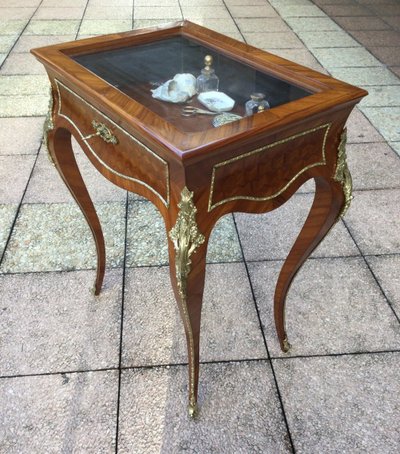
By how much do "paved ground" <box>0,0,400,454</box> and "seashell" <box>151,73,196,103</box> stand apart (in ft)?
2.96

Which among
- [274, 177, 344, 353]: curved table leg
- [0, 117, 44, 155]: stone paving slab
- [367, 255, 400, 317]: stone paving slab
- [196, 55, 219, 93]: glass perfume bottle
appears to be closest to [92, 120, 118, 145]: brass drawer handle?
[196, 55, 219, 93]: glass perfume bottle

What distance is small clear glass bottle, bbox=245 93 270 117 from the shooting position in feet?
3.48

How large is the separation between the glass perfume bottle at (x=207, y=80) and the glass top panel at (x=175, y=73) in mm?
13

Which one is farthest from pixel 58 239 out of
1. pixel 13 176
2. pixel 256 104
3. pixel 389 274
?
pixel 389 274

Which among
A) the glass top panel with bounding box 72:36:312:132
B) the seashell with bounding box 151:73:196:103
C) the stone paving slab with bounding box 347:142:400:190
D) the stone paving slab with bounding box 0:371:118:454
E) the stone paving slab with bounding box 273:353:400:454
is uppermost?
the glass top panel with bounding box 72:36:312:132

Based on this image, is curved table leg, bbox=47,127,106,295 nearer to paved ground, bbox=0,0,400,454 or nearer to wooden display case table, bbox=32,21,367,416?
wooden display case table, bbox=32,21,367,416

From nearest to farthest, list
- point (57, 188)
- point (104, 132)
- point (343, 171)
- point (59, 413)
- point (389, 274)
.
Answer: point (104, 132)
point (343, 171)
point (59, 413)
point (389, 274)
point (57, 188)

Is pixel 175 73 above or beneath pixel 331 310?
above

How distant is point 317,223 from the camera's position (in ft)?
4.37

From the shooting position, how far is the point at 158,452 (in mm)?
1348

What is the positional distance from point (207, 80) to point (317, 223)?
1.75 ft

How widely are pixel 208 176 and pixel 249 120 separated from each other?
0.15m

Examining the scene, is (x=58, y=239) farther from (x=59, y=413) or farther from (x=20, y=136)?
(x=20, y=136)

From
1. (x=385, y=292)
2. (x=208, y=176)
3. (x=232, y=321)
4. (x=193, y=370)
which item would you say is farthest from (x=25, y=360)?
(x=385, y=292)
